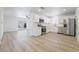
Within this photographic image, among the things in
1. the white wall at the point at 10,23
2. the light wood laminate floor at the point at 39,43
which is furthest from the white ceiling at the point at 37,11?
the light wood laminate floor at the point at 39,43

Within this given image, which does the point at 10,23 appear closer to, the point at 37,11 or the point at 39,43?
the point at 37,11

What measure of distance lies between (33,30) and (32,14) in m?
0.29

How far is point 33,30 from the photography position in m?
1.97

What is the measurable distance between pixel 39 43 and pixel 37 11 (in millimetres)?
582

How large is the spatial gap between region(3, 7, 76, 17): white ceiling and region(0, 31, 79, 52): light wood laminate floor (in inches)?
14.0

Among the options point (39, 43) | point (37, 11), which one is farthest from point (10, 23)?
point (39, 43)

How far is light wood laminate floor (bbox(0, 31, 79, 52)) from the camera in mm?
1923

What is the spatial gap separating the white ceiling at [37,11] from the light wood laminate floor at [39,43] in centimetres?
35

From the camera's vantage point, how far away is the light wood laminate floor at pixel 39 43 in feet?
6.31

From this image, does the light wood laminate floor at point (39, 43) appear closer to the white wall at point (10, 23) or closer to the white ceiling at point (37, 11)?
the white wall at point (10, 23)

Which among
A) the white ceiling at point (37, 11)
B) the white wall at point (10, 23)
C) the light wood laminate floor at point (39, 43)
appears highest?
the white ceiling at point (37, 11)
